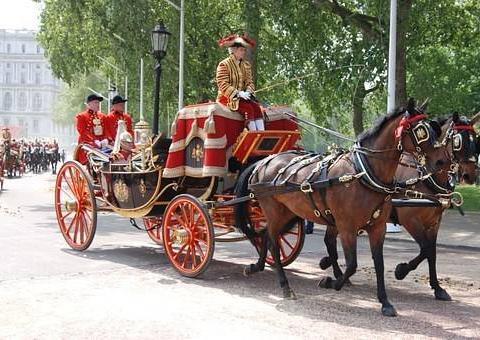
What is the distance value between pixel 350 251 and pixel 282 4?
1272 cm

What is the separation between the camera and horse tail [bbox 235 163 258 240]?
879 centimetres

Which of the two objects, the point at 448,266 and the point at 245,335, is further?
the point at 448,266

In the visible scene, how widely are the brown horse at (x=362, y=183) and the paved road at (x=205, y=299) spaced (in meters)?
0.44

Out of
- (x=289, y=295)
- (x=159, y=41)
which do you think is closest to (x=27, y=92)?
(x=159, y=41)

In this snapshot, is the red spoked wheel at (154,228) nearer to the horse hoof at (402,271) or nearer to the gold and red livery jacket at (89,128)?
the gold and red livery jacket at (89,128)

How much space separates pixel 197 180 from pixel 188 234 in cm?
103

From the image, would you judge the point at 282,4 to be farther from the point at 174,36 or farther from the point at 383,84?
the point at 174,36

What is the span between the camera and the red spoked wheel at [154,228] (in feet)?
35.6

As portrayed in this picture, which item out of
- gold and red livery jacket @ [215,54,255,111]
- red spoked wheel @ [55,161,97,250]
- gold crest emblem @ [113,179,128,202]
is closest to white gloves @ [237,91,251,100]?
gold and red livery jacket @ [215,54,255,111]

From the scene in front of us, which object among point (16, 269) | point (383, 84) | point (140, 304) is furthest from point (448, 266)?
point (383, 84)

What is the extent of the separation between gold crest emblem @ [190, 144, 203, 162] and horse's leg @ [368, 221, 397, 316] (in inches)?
105

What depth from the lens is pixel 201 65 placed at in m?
27.0

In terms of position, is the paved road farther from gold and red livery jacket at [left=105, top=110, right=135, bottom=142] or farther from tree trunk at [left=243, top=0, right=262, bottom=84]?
tree trunk at [left=243, top=0, right=262, bottom=84]

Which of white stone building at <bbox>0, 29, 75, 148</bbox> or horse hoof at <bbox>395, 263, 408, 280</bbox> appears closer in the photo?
horse hoof at <bbox>395, 263, 408, 280</bbox>
